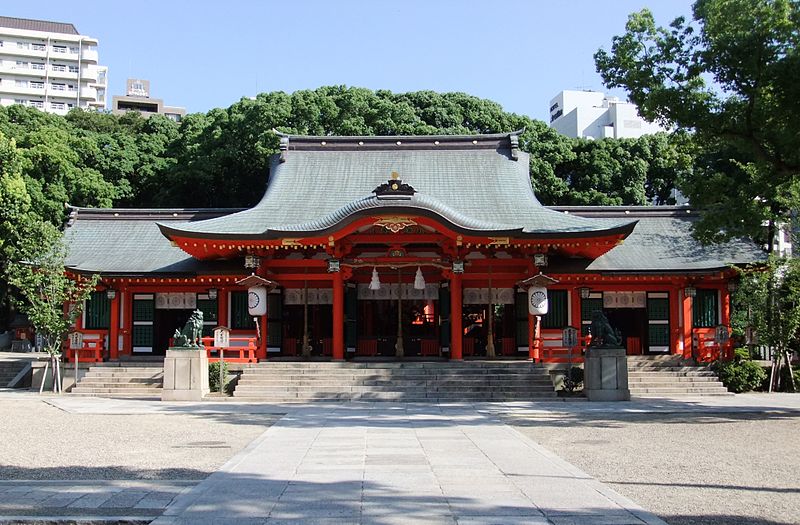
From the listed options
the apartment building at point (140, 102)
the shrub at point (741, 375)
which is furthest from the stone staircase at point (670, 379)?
the apartment building at point (140, 102)

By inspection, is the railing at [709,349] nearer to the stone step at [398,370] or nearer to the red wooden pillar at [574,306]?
the red wooden pillar at [574,306]

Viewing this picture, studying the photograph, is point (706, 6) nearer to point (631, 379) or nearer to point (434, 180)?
point (631, 379)

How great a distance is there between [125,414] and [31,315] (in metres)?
6.47

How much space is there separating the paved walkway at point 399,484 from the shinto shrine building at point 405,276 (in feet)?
28.7

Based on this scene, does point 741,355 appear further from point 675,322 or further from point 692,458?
point 692,458

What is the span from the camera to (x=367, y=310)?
78.6 ft

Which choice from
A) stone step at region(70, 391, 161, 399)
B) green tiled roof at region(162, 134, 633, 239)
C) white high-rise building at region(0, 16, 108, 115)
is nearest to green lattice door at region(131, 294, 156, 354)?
green tiled roof at region(162, 134, 633, 239)

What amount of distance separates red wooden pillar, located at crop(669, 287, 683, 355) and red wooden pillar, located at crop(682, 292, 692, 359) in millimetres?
135

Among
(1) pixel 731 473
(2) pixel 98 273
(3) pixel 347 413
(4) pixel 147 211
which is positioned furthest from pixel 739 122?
(4) pixel 147 211

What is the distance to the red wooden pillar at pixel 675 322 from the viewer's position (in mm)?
22797

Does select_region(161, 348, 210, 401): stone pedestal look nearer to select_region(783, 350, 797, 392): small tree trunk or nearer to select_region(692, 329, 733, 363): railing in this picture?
select_region(692, 329, 733, 363): railing

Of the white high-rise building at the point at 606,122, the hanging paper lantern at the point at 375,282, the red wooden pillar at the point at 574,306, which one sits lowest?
the red wooden pillar at the point at 574,306

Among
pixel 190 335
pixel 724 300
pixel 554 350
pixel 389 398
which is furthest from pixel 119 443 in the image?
pixel 724 300

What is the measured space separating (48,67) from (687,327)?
78862 mm
